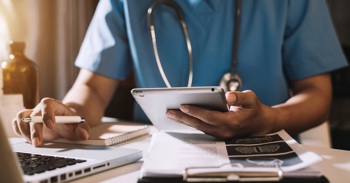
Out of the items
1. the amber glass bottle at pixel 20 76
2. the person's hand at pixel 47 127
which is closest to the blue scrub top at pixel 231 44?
the amber glass bottle at pixel 20 76

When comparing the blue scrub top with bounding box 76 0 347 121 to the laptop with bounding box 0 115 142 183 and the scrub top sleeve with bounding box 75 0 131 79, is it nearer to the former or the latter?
the scrub top sleeve with bounding box 75 0 131 79

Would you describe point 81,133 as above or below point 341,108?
above

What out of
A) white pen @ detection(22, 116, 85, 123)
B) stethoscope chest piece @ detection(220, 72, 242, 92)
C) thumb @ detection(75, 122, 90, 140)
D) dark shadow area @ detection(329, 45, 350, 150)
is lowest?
dark shadow area @ detection(329, 45, 350, 150)

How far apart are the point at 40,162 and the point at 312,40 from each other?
0.79 metres

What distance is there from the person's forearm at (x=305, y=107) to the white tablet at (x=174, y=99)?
0.66 feet

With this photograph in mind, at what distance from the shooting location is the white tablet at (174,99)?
24.8 inches

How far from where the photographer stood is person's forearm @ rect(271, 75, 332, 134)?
906 mm

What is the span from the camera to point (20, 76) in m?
0.97

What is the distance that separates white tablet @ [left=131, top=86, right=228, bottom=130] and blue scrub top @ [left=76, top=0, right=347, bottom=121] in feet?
1.27

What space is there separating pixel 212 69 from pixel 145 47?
19cm

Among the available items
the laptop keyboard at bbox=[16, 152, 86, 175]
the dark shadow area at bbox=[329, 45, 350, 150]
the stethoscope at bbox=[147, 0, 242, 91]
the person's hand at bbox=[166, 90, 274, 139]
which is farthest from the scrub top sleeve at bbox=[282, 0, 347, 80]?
the dark shadow area at bbox=[329, 45, 350, 150]

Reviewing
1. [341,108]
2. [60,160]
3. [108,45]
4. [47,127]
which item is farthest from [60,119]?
[341,108]

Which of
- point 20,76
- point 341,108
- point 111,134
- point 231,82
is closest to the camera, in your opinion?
point 111,134

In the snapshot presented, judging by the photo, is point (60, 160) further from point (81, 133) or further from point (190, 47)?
point (190, 47)
